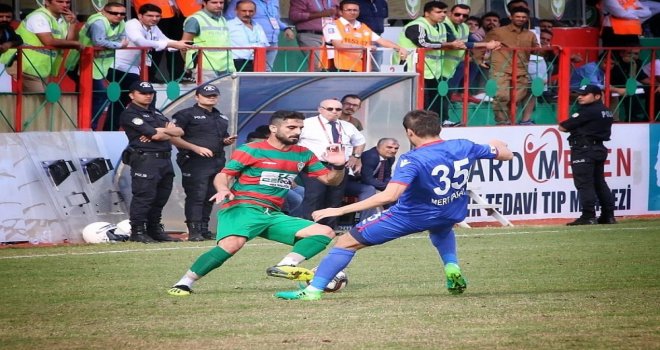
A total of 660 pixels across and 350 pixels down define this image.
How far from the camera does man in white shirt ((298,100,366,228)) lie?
17.7 metres

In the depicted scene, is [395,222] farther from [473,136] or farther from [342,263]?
[473,136]

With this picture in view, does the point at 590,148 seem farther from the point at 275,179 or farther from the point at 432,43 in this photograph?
the point at 275,179

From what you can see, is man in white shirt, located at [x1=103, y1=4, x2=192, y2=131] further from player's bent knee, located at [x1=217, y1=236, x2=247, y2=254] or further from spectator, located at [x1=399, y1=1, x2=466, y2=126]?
player's bent knee, located at [x1=217, y1=236, x2=247, y2=254]

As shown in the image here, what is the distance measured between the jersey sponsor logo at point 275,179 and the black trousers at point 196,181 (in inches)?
222

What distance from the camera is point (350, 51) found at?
18.9m

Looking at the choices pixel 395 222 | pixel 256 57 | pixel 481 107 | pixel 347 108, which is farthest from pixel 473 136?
pixel 395 222

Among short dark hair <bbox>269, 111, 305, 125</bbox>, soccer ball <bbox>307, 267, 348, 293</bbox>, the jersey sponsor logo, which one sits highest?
short dark hair <bbox>269, 111, 305, 125</bbox>

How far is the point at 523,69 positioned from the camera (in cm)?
2048

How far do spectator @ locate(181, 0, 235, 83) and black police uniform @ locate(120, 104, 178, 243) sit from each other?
1559 millimetres

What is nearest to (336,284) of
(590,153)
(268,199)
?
(268,199)

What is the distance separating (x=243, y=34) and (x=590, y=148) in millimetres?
5267

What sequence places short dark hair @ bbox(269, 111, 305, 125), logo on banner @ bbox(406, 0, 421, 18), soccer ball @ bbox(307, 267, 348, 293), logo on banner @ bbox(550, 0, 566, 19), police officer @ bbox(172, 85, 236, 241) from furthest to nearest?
logo on banner @ bbox(550, 0, 566, 19), logo on banner @ bbox(406, 0, 421, 18), police officer @ bbox(172, 85, 236, 241), short dark hair @ bbox(269, 111, 305, 125), soccer ball @ bbox(307, 267, 348, 293)

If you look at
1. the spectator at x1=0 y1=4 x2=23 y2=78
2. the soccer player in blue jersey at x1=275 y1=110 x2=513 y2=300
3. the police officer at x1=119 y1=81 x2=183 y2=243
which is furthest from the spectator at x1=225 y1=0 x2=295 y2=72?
the soccer player in blue jersey at x1=275 y1=110 x2=513 y2=300

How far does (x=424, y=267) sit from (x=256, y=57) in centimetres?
553
